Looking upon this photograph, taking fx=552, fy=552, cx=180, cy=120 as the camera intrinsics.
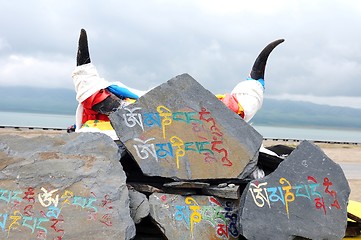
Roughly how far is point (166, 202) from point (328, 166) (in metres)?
1.58

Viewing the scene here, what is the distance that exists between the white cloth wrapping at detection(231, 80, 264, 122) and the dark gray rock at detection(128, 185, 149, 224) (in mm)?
1611

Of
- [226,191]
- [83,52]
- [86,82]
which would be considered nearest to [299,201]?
[226,191]

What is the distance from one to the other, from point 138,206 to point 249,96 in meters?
1.86

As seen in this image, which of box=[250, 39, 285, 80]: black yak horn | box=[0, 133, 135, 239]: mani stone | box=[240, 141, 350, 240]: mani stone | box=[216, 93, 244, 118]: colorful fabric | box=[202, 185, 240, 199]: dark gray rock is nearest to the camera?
box=[0, 133, 135, 239]: mani stone

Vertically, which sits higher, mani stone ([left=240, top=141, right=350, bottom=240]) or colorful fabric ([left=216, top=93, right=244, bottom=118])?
colorful fabric ([left=216, top=93, right=244, bottom=118])

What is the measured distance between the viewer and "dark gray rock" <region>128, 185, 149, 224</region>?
4.77 metres

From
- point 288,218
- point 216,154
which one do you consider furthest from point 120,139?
point 288,218

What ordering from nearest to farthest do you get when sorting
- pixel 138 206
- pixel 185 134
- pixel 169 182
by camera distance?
1. pixel 138 206
2. pixel 169 182
3. pixel 185 134

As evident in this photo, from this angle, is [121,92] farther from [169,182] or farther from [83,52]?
[169,182]

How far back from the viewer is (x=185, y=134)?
17.0ft

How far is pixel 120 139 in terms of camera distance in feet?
16.6

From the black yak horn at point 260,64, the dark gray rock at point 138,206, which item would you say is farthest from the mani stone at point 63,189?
the black yak horn at point 260,64

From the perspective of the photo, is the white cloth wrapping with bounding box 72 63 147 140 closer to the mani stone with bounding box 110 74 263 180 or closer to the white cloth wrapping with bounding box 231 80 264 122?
the mani stone with bounding box 110 74 263 180

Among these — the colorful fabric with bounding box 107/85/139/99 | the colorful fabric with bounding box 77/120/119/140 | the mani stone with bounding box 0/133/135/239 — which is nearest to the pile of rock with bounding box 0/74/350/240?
the mani stone with bounding box 0/133/135/239
